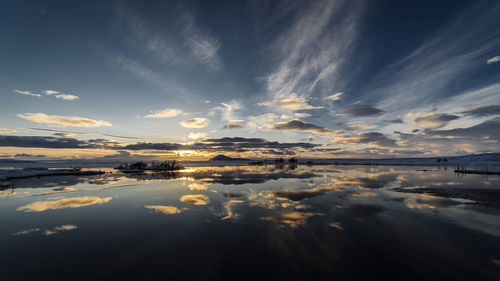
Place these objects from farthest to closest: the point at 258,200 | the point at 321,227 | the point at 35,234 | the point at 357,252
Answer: the point at 258,200
the point at 321,227
the point at 35,234
the point at 357,252

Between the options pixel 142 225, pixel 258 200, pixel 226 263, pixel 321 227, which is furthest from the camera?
pixel 258 200

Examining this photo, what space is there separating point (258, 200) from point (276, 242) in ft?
31.5

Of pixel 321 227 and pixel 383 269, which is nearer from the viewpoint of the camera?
pixel 383 269

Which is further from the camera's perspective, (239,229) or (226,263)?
(239,229)

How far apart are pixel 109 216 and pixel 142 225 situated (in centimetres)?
400

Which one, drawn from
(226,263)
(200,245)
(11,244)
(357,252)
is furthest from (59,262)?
(357,252)

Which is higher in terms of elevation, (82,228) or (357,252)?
(357,252)

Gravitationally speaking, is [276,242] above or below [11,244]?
above

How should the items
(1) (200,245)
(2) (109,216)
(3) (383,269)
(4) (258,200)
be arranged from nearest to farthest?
(3) (383,269) < (1) (200,245) < (2) (109,216) < (4) (258,200)

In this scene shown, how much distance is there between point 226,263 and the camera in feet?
26.3

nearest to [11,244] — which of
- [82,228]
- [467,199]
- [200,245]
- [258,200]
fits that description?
[82,228]

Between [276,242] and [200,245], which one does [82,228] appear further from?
[276,242]

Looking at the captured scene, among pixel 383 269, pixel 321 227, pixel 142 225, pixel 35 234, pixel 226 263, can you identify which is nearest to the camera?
pixel 383 269

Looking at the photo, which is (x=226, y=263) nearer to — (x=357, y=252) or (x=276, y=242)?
(x=276, y=242)
